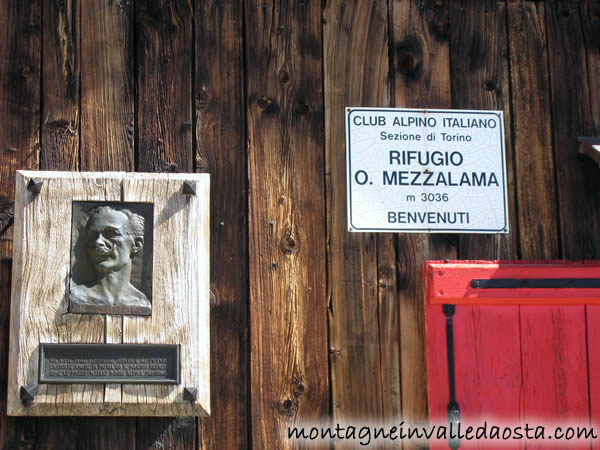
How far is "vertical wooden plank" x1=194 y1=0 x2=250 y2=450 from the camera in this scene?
305 cm

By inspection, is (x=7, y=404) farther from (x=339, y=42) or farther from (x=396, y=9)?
(x=396, y=9)

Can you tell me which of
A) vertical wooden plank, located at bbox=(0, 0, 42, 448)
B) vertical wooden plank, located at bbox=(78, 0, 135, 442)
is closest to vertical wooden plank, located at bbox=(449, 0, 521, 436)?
vertical wooden plank, located at bbox=(78, 0, 135, 442)

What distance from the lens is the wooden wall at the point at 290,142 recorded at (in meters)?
3.09

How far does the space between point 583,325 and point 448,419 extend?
0.62 m

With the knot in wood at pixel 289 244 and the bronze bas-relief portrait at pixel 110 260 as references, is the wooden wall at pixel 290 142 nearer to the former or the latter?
the knot in wood at pixel 289 244

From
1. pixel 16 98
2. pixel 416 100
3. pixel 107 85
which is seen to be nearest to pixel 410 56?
pixel 416 100

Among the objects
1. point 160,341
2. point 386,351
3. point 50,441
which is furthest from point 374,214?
point 50,441

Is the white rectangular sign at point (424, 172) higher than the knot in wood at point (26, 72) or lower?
lower

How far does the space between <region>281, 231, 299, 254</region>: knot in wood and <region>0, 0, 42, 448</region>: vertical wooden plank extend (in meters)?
0.96

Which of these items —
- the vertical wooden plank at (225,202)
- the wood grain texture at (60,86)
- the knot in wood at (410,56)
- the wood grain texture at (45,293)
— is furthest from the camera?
the knot in wood at (410,56)

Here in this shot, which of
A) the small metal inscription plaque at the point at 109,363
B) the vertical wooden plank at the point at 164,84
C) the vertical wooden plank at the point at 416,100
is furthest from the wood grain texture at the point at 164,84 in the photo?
the vertical wooden plank at the point at 416,100

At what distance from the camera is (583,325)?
3166 millimetres

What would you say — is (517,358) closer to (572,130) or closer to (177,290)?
(572,130)

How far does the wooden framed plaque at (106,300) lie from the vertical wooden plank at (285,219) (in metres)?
0.23
